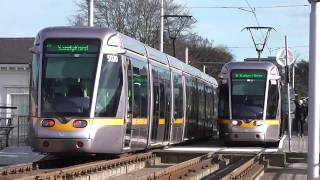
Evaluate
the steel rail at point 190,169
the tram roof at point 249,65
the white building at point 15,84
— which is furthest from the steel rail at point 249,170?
the white building at point 15,84

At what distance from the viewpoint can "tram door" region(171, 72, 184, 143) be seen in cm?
2286

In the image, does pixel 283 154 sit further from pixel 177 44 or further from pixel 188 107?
pixel 177 44

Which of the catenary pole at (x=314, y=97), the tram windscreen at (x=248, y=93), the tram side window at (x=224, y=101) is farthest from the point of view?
the tram side window at (x=224, y=101)

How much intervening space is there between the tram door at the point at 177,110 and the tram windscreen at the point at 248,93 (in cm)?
207

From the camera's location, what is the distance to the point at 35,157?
805 inches

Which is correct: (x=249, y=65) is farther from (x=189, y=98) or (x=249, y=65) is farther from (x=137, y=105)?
(x=137, y=105)

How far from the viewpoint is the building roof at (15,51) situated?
4478 cm

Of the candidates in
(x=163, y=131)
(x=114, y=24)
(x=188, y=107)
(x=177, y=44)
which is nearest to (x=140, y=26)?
(x=114, y=24)

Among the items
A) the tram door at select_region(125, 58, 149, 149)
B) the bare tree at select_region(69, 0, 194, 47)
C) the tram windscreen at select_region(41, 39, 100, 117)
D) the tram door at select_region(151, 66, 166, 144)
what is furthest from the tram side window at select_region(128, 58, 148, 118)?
the bare tree at select_region(69, 0, 194, 47)

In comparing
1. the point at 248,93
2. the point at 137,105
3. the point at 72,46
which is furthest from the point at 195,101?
the point at 72,46

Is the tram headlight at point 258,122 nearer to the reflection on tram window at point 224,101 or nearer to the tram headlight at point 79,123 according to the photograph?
the reflection on tram window at point 224,101

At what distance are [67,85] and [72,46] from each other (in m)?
1.01

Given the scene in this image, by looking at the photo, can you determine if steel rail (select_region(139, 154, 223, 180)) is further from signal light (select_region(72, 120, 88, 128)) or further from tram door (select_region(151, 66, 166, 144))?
signal light (select_region(72, 120, 88, 128))

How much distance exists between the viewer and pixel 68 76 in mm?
15539
